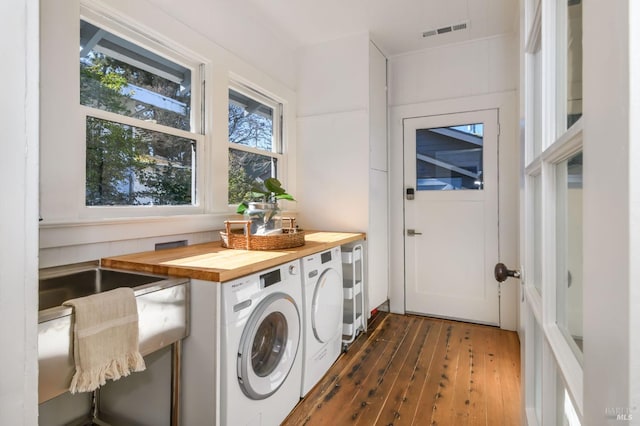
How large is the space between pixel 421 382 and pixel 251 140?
232cm

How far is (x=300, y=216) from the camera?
339cm

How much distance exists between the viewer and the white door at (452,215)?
318 cm

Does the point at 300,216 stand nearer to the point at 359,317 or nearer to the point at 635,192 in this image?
the point at 359,317

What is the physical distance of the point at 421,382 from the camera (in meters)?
2.19

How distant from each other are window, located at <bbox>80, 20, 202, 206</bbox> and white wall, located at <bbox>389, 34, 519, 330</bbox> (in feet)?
7.15

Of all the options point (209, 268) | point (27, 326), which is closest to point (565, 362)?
point (27, 326)

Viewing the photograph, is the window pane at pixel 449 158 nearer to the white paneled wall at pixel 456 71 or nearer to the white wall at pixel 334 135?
the white paneled wall at pixel 456 71

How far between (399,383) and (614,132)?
2.26 meters

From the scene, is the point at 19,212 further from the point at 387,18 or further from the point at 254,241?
the point at 387,18

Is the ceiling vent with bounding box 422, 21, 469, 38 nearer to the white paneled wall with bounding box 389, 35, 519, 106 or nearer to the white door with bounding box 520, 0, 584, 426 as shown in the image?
the white paneled wall with bounding box 389, 35, 519, 106

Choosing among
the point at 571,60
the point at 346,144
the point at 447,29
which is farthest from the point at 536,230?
the point at 447,29

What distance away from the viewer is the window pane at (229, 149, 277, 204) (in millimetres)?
2656

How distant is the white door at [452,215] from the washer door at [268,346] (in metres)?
2.01

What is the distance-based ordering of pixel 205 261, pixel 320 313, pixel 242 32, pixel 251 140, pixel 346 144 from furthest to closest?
pixel 346 144 < pixel 251 140 < pixel 242 32 < pixel 320 313 < pixel 205 261
